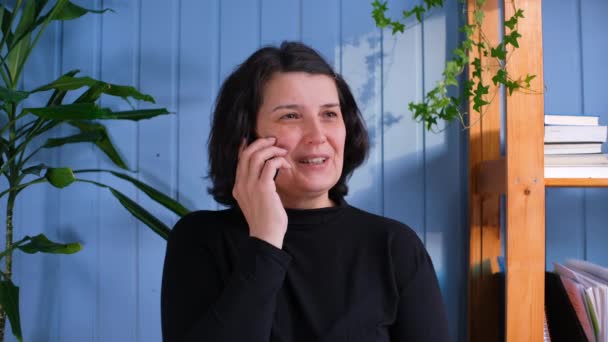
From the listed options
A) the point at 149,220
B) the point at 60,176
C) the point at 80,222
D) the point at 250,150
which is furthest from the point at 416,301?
the point at 80,222

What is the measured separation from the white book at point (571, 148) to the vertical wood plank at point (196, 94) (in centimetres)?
96

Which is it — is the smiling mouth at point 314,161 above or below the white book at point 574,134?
below

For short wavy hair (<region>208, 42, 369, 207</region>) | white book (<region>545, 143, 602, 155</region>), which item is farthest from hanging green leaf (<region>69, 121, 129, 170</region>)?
white book (<region>545, 143, 602, 155</region>)

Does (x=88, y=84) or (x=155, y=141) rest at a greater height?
(x=88, y=84)

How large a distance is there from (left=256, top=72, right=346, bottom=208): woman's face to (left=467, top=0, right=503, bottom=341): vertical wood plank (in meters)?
0.59

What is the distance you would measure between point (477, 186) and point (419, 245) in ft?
1.47

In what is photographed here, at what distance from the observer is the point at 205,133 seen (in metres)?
1.63

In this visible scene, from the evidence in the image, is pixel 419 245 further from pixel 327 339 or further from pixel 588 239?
pixel 588 239

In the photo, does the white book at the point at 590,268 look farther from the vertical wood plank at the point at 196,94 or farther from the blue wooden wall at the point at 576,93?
the vertical wood plank at the point at 196,94

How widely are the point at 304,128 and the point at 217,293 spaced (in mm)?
369

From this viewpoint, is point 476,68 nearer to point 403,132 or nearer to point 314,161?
point 403,132

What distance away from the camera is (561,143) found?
1267 mm

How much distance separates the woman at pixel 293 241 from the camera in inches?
39.2

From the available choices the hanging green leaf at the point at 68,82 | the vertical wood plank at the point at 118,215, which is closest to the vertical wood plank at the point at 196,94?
the vertical wood plank at the point at 118,215
